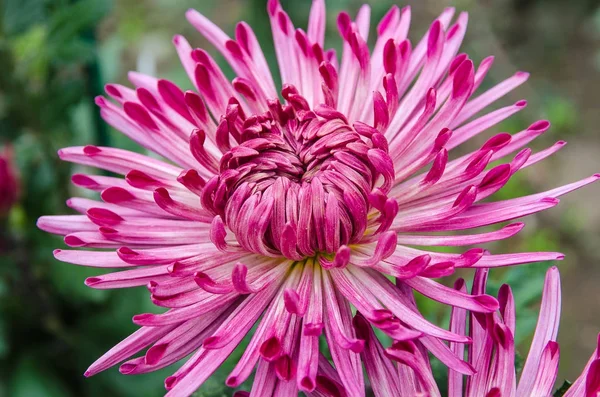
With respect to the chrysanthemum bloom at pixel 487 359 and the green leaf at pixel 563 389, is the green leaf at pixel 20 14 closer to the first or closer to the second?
the chrysanthemum bloom at pixel 487 359

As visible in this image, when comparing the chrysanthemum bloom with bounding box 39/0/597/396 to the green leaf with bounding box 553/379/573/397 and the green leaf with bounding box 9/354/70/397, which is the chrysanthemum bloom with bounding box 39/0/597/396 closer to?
the green leaf with bounding box 553/379/573/397

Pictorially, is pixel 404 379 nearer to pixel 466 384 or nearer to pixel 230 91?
pixel 466 384

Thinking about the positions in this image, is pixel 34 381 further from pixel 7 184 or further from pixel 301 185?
pixel 301 185

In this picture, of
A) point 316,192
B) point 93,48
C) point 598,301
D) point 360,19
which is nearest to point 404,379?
point 316,192

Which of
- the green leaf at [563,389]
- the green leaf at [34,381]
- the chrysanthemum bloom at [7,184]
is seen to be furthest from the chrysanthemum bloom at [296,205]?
the green leaf at [34,381]

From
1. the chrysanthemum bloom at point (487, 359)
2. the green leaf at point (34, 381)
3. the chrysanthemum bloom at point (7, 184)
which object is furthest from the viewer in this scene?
the green leaf at point (34, 381)

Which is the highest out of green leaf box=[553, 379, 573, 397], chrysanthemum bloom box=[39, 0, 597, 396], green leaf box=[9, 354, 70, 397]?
chrysanthemum bloom box=[39, 0, 597, 396]

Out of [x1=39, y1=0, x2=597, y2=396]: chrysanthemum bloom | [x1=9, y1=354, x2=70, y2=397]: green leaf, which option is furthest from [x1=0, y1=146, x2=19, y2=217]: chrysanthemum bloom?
[x1=39, y1=0, x2=597, y2=396]: chrysanthemum bloom
